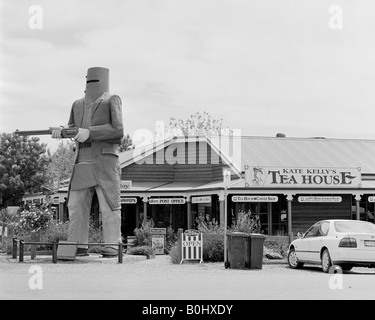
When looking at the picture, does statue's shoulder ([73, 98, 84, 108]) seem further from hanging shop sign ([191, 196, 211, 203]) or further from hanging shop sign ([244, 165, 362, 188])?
hanging shop sign ([191, 196, 211, 203])

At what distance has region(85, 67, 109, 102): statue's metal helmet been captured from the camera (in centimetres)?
2034

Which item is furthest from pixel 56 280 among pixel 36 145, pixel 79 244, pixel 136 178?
pixel 36 145

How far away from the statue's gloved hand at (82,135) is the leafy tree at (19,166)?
37.3 metres

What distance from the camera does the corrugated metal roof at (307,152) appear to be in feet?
114

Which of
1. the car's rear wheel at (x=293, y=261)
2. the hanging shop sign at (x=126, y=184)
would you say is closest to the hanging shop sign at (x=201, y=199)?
the hanging shop sign at (x=126, y=184)

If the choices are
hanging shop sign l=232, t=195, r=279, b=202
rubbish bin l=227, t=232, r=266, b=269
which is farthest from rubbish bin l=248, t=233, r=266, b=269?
hanging shop sign l=232, t=195, r=279, b=202

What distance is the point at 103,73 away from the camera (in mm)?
20531

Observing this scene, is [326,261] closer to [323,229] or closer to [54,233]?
[323,229]

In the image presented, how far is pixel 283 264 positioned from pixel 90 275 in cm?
775

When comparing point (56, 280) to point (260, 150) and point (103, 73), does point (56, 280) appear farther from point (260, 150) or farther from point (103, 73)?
point (260, 150)

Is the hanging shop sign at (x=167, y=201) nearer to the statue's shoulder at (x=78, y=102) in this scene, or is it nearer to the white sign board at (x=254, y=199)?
the white sign board at (x=254, y=199)

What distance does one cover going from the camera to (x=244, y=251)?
18547 millimetres

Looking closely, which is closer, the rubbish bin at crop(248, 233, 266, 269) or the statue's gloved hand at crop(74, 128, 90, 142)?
the rubbish bin at crop(248, 233, 266, 269)

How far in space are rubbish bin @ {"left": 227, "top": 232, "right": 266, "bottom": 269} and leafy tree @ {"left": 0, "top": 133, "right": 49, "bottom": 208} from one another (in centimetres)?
3972
